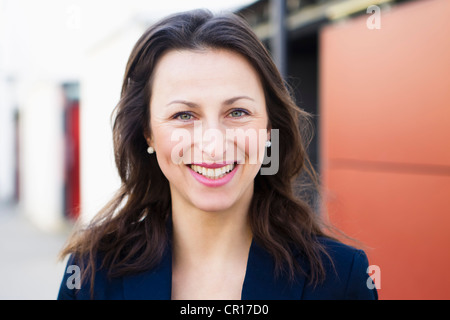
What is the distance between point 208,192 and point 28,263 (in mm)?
5968

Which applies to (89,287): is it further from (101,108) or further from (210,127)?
(101,108)

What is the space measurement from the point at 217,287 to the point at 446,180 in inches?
69.5

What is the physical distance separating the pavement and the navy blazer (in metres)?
2.82

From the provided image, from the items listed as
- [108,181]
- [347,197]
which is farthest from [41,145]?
[347,197]

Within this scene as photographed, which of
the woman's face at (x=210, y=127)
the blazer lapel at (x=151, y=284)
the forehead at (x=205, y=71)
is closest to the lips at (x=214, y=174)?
the woman's face at (x=210, y=127)

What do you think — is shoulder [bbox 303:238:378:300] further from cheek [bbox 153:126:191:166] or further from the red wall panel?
the red wall panel

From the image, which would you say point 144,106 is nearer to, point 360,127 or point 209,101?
point 209,101

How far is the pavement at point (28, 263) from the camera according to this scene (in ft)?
17.3

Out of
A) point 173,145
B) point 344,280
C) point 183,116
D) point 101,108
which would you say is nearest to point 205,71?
point 183,116

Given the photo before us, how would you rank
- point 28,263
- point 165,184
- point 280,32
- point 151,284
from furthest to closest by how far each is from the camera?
point 28,263, point 280,32, point 165,184, point 151,284

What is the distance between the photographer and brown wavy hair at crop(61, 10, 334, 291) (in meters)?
1.65

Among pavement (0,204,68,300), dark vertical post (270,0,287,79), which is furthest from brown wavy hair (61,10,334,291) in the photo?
pavement (0,204,68,300)

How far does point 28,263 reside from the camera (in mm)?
6637

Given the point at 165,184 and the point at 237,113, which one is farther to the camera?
the point at 165,184
